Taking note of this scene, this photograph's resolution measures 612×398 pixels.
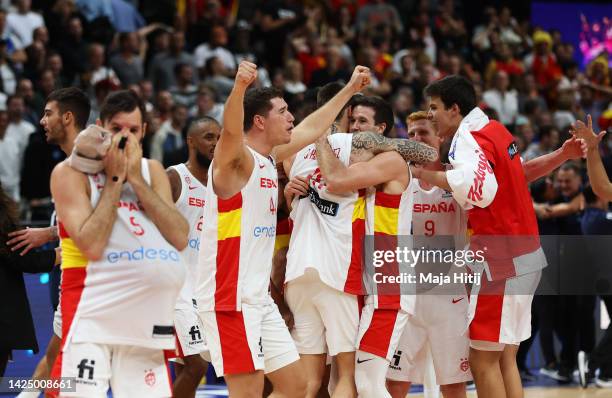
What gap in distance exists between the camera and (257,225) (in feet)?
21.3

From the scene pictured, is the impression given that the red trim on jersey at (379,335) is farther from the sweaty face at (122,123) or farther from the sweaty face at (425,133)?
the sweaty face at (122,123)

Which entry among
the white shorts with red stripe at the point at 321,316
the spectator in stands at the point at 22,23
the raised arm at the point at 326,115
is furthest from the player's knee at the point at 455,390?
the spectator in stands at the point at 22,23

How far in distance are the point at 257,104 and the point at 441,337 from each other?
2.16 m

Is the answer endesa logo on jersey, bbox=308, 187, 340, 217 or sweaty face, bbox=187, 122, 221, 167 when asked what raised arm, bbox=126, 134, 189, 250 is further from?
sweaty face, bbox=187, 122, 221, 167

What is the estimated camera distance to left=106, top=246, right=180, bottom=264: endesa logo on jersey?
207 inches

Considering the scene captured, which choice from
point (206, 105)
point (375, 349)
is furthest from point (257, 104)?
point (206, 105)

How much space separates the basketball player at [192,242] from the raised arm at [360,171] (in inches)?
48.5

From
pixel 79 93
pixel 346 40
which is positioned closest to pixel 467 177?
pixel 79 93

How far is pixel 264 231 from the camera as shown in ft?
21.4

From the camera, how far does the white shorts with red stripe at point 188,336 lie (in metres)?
7.52

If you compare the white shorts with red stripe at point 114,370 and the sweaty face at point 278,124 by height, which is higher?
the sweaty face at point 278,124

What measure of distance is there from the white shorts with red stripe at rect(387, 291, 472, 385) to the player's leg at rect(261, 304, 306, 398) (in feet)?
4.09

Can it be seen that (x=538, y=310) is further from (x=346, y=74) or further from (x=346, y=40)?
(x=346, y=40)

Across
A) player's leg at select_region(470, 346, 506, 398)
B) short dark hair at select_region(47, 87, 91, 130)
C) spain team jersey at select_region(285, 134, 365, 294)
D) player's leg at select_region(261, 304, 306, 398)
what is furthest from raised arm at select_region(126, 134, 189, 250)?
player's leg at select_region(470, 346, 506, 398)
